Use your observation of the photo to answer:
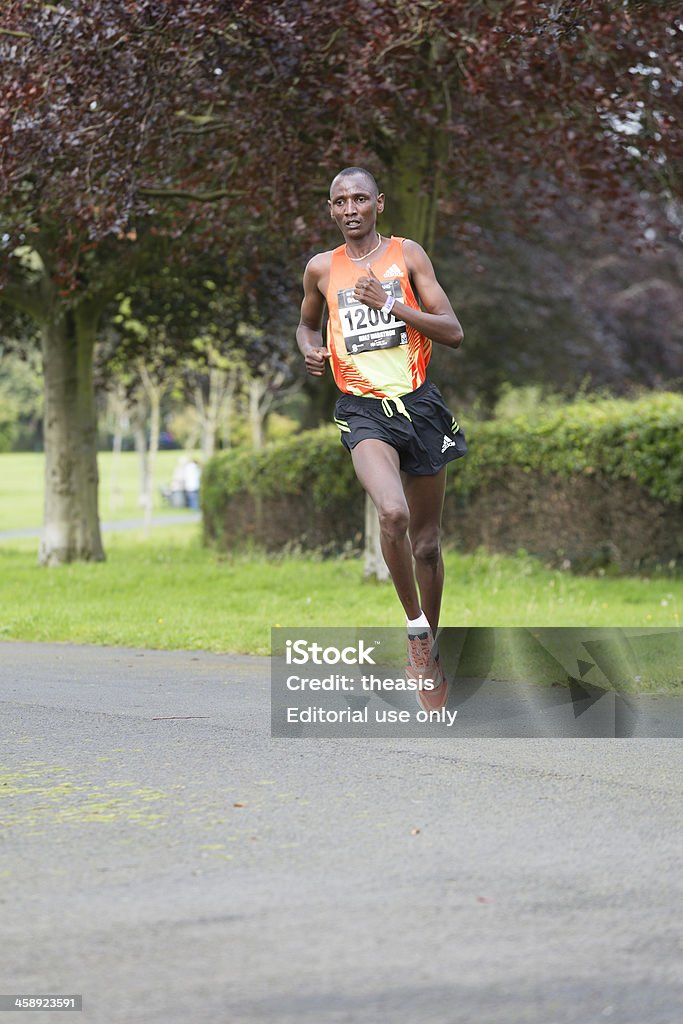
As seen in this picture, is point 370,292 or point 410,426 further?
point 410,426

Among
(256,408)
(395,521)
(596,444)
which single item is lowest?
(395,521)

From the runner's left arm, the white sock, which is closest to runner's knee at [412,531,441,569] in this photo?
the white sock

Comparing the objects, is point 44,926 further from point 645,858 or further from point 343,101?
point 343,101

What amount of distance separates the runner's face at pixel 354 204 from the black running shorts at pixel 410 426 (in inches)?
28.1

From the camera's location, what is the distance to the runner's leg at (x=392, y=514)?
6.44 meters

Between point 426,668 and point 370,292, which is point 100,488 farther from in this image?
point 426,668

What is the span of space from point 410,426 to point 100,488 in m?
63.0

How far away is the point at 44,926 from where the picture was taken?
3707 mm

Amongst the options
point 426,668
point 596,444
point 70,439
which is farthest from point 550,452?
point 426,668

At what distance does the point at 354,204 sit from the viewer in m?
6.67

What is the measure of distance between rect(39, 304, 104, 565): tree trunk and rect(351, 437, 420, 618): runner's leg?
A: 42.6ft

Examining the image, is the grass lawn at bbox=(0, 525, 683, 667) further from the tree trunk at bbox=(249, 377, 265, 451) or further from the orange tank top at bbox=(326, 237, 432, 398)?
the tree trunk at bbox=(249, 377, 265, 451)

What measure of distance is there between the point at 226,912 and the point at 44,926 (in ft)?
1.42

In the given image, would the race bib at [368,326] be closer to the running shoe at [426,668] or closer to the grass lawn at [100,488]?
the running shoe at [426,668]
